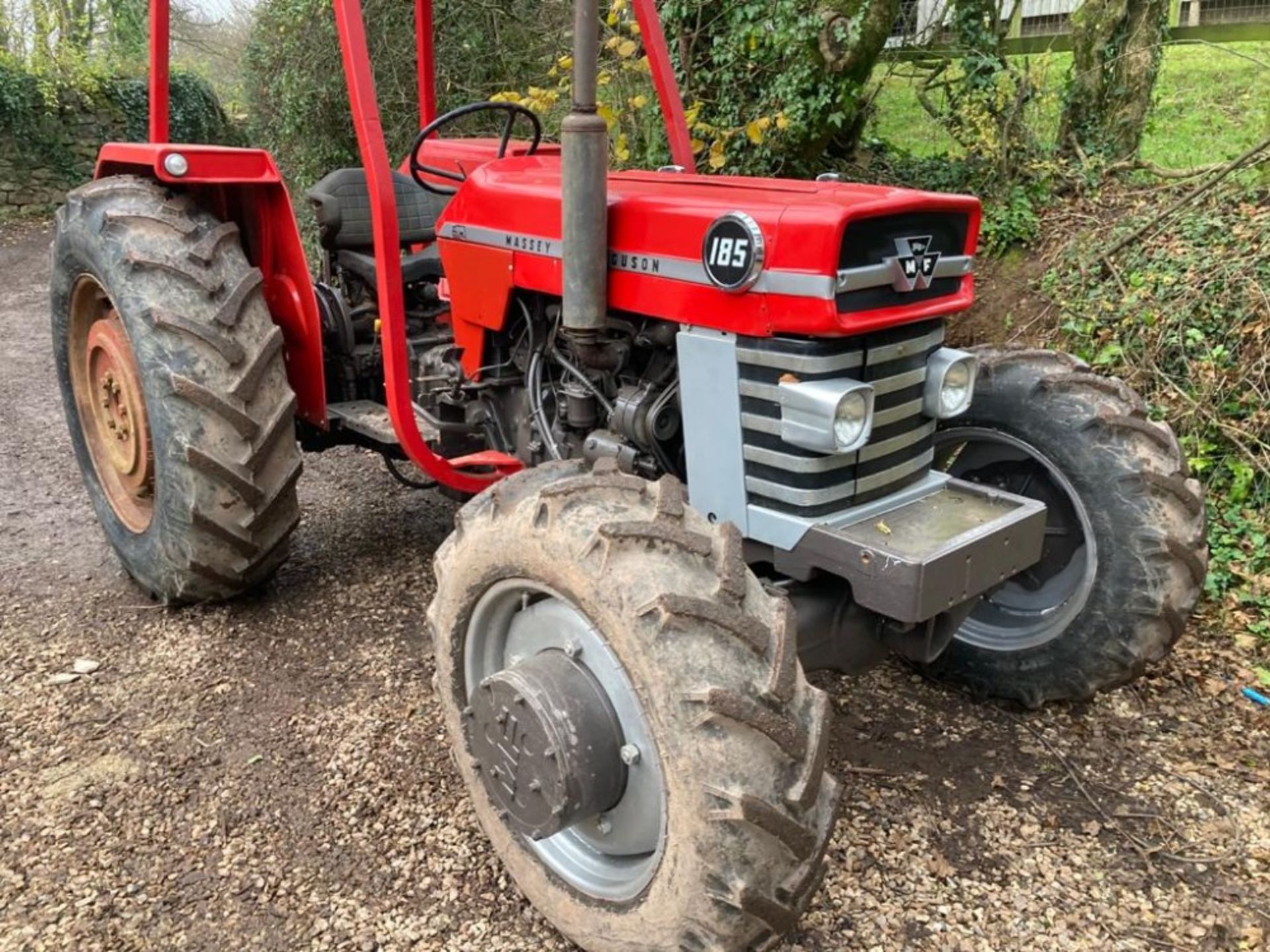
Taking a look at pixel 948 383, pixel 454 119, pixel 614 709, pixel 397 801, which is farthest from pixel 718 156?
pixel 614 709

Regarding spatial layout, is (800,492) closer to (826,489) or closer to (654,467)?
(826,489)

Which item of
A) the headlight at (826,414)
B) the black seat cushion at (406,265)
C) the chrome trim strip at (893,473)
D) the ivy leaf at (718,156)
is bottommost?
the chrome trim strip at (893,473)

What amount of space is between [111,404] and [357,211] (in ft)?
3.61

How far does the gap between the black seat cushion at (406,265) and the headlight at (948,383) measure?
190 cm

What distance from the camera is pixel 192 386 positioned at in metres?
2.93

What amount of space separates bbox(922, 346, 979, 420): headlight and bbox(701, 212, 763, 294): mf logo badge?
21.3 inches

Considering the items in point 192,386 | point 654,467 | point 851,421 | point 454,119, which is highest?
point 454,119

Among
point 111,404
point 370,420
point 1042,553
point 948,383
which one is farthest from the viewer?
point 111,404

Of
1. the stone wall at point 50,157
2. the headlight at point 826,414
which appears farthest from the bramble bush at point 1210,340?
the stone wall at point 50,157

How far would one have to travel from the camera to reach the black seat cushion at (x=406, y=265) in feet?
12.2

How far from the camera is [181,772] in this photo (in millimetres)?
2688

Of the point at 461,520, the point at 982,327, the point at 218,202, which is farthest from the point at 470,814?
the point at 982,327

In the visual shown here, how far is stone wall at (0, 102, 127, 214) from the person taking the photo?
1298 centimetres

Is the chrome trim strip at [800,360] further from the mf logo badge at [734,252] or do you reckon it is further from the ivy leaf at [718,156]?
the ivy leaf at [718,156]
